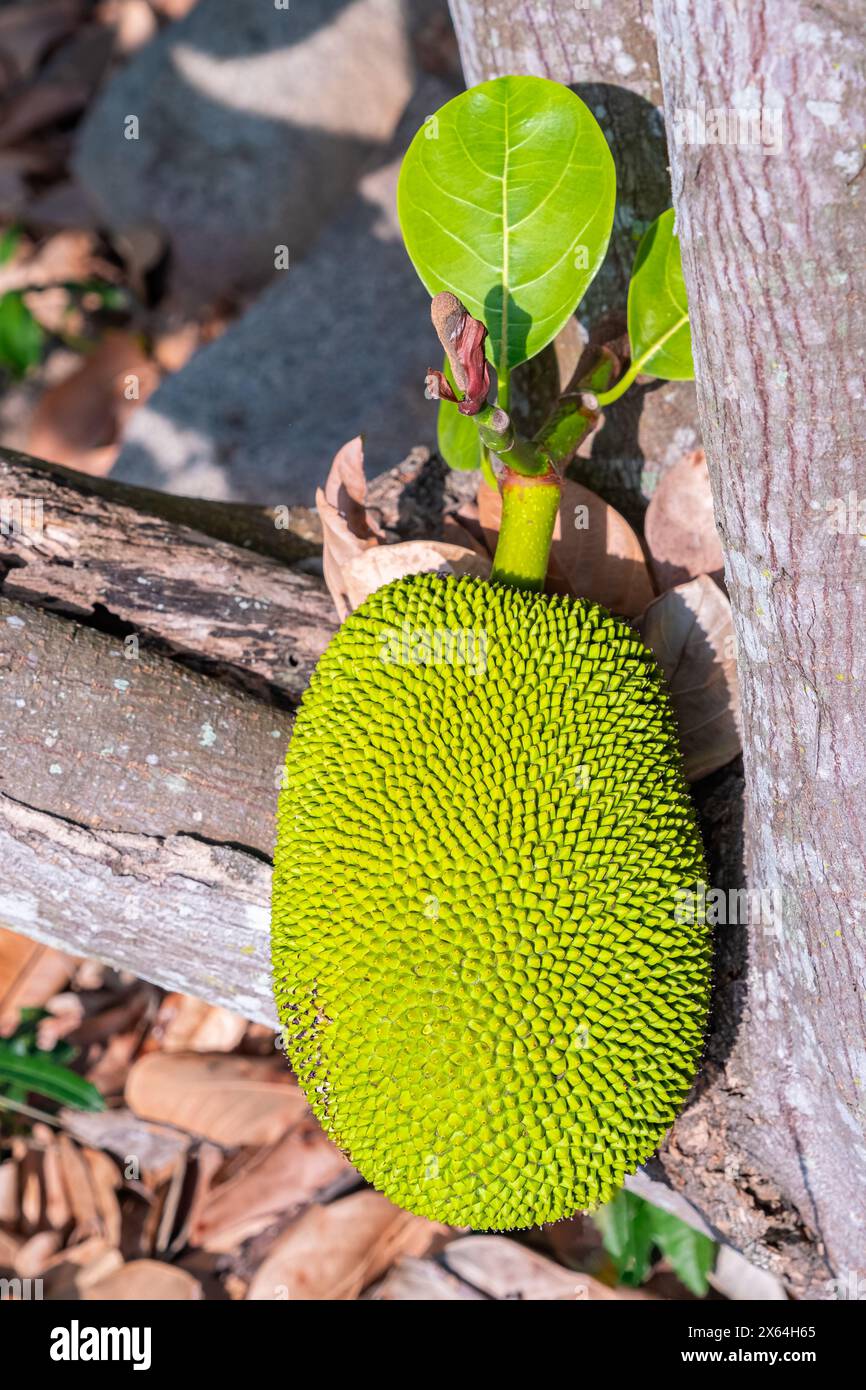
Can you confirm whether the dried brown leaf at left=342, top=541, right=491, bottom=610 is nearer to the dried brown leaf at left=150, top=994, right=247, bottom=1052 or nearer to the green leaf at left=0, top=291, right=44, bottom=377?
the dried brown leaf at left=150, top=994, right=247, bottom=1052

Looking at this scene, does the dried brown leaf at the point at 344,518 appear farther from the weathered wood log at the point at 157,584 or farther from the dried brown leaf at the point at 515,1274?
the dried brown leaf at the point at 515,1274

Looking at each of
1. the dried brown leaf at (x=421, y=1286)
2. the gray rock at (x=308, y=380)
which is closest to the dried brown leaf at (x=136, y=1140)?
the dried brown leaf at (x=421, y=1286)

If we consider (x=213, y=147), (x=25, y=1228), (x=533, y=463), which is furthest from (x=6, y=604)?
(x=213, y=147)

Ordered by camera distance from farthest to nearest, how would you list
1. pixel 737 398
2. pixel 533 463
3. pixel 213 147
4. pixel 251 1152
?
pixel 213 147
pixel 251 1152
pixel 533 463
pixel 737 398

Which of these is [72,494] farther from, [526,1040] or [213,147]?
[213,147]

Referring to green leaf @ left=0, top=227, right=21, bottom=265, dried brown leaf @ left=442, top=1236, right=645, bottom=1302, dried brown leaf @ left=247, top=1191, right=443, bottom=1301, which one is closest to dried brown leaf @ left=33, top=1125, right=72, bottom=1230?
dried brown leaf @ left=247, top=1191, right=443, bottom=1301
